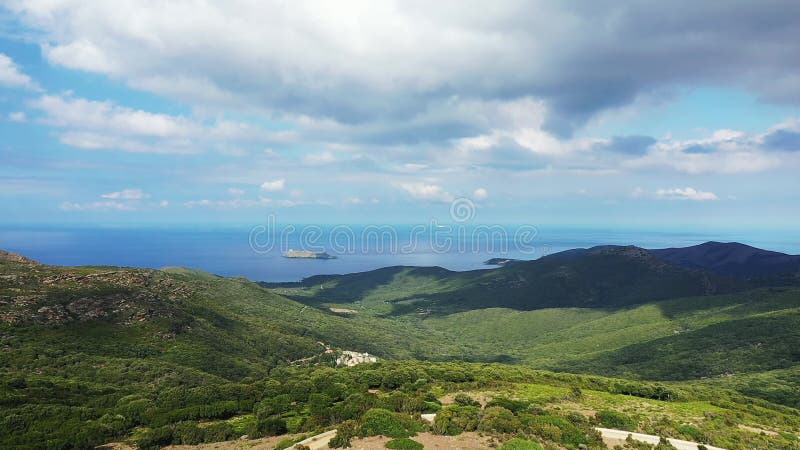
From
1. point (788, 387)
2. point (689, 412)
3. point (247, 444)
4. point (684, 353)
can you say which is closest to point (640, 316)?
point (684, 353)

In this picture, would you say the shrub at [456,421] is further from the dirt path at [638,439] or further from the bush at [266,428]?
the bush at [266,428]

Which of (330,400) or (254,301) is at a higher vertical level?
(330,400)

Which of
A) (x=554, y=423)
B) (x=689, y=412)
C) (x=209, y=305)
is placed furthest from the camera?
(x=209, y=305)

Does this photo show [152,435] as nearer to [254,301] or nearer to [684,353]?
[684,353]

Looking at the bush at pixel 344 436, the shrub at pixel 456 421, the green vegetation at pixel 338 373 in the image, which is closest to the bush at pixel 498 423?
the green vegetation at pixel 338 373

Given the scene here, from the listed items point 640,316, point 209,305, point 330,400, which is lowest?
point 640,316

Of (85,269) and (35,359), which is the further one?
(85,269)
